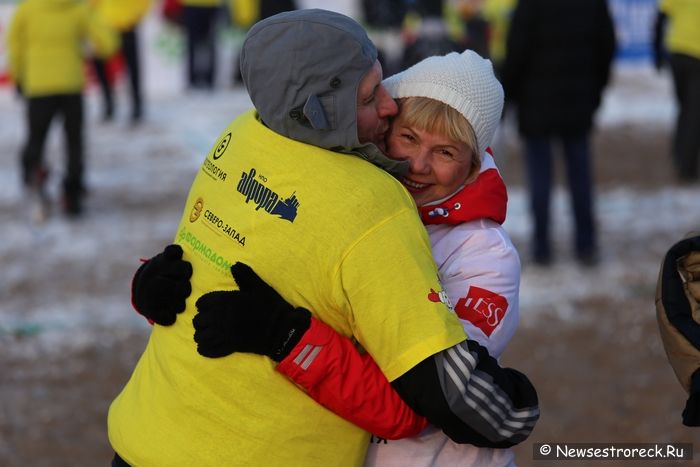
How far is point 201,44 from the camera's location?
14797 mm

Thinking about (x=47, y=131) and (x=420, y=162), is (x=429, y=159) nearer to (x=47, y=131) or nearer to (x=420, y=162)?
(x=420, y=162)

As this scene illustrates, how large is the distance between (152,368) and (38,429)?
326 centimetres

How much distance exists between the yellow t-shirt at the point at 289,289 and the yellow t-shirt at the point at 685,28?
760 centimetres

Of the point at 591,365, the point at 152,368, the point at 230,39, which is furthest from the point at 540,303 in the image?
the point at 230,39

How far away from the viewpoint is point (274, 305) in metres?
2.09

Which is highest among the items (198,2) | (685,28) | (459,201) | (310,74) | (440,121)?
(310,74)

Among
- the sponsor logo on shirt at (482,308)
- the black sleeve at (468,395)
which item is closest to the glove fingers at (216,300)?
the black sleeve at (468,395)

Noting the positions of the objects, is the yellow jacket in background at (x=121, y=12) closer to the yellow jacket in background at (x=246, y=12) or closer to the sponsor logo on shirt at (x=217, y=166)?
the yellow jacket in background at (x=246, y=12)

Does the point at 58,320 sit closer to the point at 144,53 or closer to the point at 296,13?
the point at 296,13

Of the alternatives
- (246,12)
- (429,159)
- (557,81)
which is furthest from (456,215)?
(246,12)

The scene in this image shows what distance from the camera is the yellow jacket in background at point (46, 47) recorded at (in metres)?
8.72

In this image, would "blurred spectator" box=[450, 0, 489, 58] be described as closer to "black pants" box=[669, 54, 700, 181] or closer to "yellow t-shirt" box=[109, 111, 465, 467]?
"black pants" box=[669, 54, 700, 181]

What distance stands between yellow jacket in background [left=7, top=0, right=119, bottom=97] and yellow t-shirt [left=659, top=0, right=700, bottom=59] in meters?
5.21

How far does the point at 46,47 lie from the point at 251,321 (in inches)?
288
